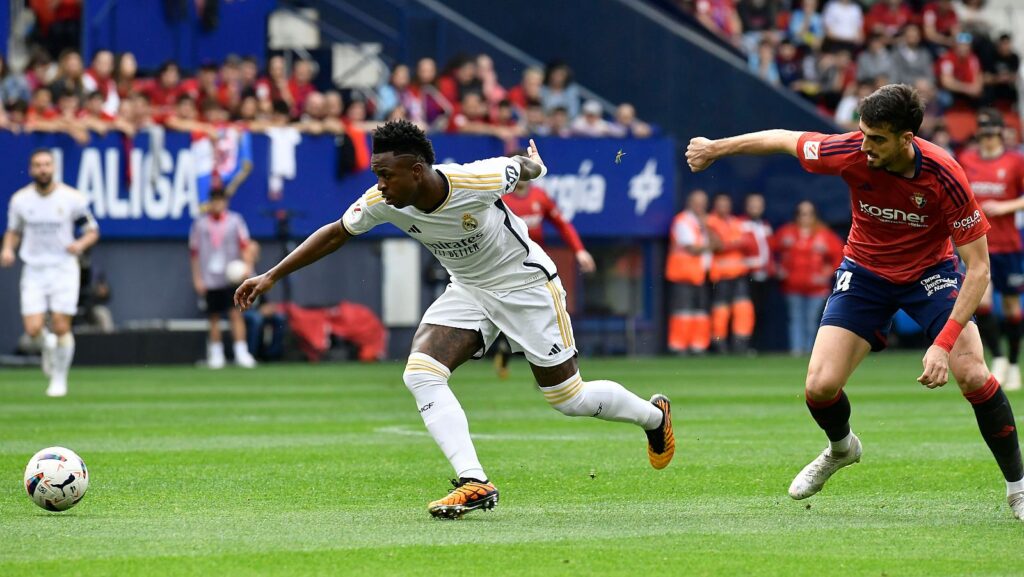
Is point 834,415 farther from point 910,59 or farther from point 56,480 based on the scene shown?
point 910,59

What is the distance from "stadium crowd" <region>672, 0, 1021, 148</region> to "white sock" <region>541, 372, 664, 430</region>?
19237mm

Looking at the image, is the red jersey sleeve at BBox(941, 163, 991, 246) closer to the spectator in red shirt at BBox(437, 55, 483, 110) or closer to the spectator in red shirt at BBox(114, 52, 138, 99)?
the spectator in red shirt at BBox(114, 52, 138, 99)

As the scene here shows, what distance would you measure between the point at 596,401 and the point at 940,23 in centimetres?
2338

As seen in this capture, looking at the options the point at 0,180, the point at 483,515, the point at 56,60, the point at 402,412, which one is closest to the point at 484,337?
the point at 483,515

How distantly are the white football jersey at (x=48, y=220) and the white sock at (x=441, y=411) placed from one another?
9900 mm

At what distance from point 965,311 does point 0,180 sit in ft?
57.5

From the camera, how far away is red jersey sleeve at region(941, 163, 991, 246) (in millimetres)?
7648

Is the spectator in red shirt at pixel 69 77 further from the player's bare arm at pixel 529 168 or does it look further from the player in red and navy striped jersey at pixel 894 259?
the player in red and navy striped jersey at pixel 894 259

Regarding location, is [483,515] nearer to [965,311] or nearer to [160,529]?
[160,529]

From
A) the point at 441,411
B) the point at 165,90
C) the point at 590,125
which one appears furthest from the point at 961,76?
the point at 441,411

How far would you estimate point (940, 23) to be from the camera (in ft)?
99.7

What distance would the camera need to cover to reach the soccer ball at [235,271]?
22688 millimetres

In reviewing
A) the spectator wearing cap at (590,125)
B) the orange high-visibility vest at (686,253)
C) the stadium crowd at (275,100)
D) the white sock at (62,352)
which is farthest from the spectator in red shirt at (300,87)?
the white sock at (62,352)

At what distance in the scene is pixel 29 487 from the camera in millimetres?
8203
